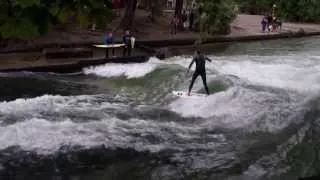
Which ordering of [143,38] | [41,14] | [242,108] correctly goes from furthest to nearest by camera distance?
[143,38], [242,108], [41,14]

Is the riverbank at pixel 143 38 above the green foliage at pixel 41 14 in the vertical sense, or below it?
below

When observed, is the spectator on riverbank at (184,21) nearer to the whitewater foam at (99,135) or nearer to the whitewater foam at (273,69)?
the whitewater foam at (273,69)

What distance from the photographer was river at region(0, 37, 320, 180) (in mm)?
13617

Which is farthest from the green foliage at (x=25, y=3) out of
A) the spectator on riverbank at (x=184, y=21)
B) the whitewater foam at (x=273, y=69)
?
the spectator on riverbank at (x=184, y=21)

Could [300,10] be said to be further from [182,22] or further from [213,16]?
[182,22]

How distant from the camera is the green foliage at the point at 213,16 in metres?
39.2

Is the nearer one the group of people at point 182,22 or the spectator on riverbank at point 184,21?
the group of people at point 182,22

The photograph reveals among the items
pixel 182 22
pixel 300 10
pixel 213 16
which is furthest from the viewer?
pixel 300 10

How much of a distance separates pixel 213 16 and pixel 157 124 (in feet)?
77.5

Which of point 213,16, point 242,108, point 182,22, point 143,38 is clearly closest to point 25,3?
point 242,108

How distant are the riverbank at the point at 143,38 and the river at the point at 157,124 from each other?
224 centimetres

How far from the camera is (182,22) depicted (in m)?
40.9

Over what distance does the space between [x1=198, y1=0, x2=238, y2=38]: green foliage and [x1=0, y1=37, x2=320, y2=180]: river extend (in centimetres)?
1213

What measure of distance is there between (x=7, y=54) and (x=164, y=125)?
1385cm
